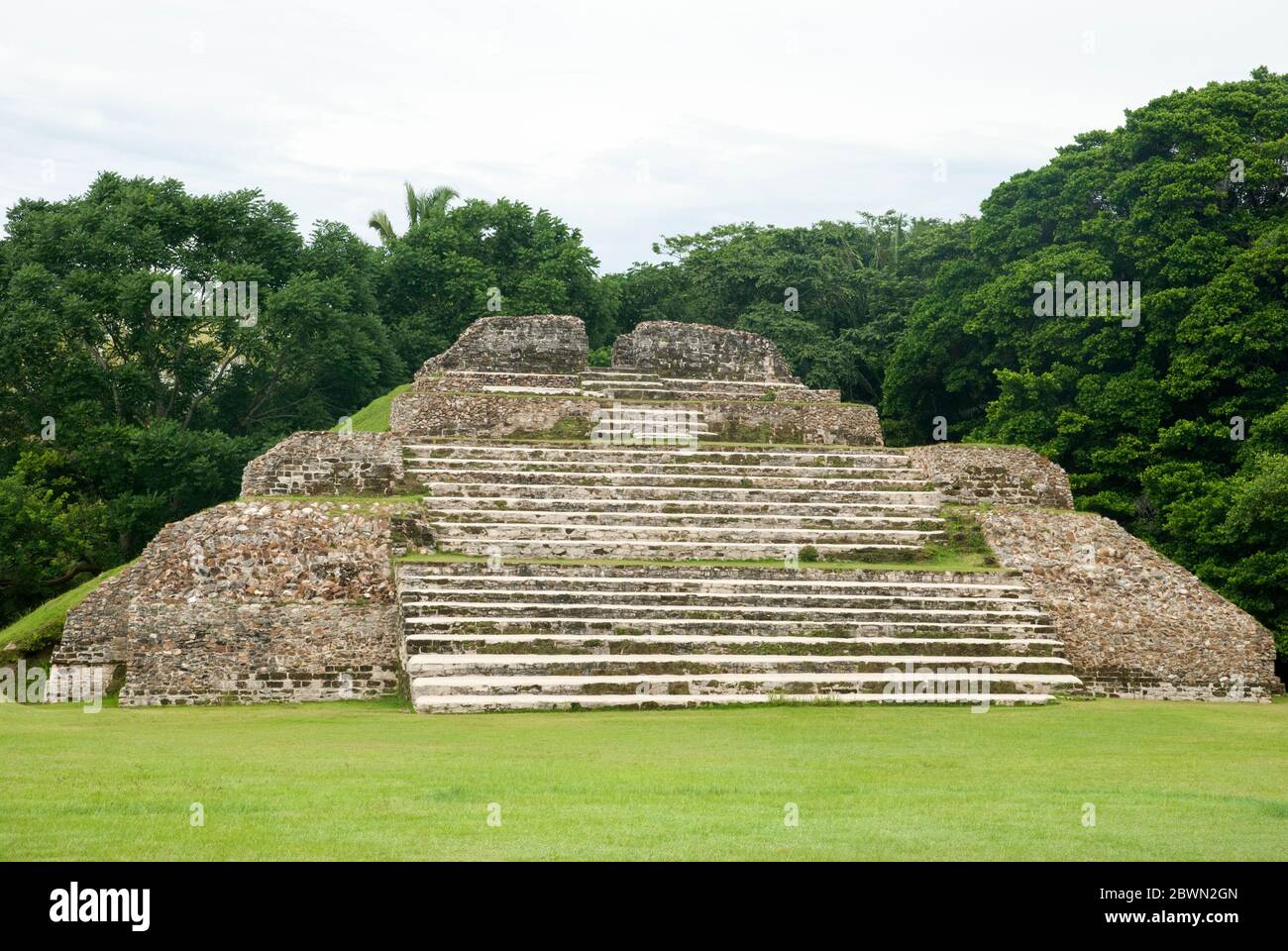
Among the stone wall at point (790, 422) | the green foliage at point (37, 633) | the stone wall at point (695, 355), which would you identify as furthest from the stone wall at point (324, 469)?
the stone wall at point (695, 355)

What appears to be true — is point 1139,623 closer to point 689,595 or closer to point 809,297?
point 689,595

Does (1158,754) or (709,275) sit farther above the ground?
(709,275)

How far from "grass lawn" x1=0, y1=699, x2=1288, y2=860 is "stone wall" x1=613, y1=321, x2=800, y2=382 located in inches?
531

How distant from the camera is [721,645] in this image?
16.6 m

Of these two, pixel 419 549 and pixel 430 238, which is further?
pixel 430 238

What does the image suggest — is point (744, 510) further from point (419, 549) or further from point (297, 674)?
point (297, 674)

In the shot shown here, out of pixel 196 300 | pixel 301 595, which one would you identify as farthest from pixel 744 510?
pixel 196 300

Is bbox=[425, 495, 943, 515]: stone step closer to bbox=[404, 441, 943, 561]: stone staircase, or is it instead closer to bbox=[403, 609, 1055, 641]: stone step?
bbox=[404, 441, 943, 561]: stone staircase

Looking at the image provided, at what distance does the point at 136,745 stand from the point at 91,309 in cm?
1877

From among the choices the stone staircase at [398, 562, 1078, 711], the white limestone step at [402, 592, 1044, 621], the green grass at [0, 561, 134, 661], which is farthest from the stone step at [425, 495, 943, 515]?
the green grass at [0, 561, 134, 661]

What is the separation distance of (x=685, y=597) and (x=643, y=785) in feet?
25.3

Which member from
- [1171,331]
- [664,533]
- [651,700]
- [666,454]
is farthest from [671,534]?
[1171,331]

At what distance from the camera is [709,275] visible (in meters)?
38.4
